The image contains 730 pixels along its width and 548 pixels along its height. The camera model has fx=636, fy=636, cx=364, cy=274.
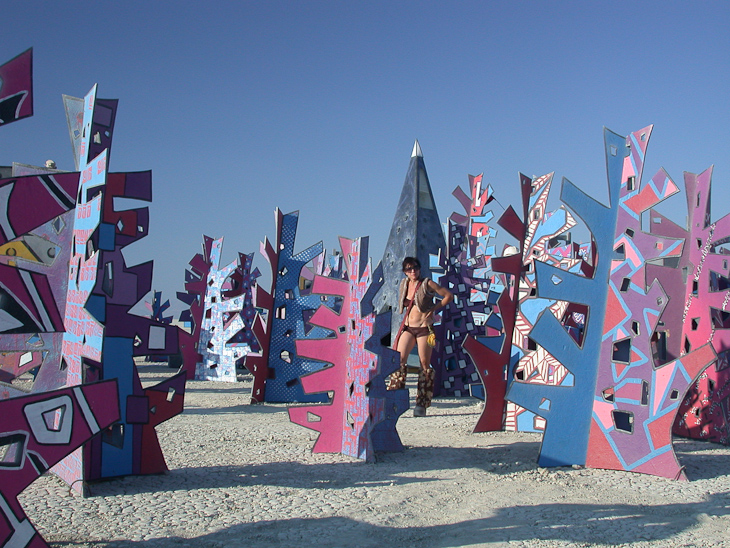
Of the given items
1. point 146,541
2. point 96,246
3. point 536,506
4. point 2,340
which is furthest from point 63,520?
point 536,506

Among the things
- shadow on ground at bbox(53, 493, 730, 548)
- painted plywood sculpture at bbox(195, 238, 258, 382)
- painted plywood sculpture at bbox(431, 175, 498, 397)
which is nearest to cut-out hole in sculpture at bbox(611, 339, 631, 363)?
shadow on ground at bbox(53, 493, 730, 548)

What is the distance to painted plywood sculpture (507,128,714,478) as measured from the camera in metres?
3.88

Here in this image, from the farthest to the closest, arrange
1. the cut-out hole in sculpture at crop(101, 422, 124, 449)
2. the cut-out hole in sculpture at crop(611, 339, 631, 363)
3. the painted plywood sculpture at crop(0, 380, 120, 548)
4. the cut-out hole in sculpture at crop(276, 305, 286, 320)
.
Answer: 1. the cut-out hole in sculpture at crop(276, 305, 286, 320)
2. the cut-out hole in sculpture at crop(611, 339, 631, 363)
3. the cut-out hole in sculpture at crop(101, 422, 124, 449)
4. the painted plywood sculpture at crop(0, 380, 120, 548)

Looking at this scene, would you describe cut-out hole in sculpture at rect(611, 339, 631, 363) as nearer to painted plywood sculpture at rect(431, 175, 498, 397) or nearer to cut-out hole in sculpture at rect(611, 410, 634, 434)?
cut-out hole in sculpture at rect(611, 410, 634, 434)

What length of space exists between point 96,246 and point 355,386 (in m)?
1.87

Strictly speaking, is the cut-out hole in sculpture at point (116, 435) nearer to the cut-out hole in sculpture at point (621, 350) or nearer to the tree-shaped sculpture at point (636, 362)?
the tree-shaped sculpture at point (636, 362)

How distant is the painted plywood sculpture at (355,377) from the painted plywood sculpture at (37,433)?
1933mm

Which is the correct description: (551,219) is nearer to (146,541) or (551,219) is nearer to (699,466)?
(699,466)

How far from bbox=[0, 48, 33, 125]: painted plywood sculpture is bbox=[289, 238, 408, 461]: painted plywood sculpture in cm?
234

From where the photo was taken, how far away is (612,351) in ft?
13.4

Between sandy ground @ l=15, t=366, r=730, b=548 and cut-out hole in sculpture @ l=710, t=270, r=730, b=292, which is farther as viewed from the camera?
cut-out hole in sculpture @ l=710, t=270, r=730, b=292

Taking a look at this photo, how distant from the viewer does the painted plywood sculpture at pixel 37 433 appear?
2291 millimetres

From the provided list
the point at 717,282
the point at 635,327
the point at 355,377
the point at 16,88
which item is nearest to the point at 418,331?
the point at 355,377

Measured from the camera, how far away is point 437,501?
10.9 ft
